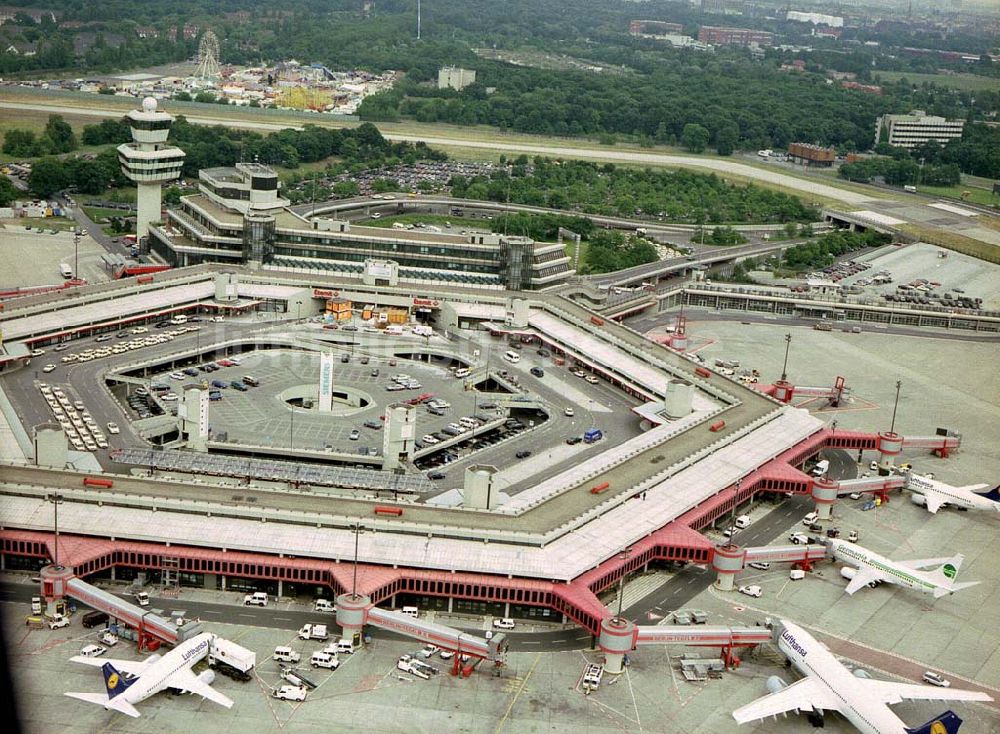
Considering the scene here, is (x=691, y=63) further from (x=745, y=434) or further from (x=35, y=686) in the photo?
(x=35, y=686)

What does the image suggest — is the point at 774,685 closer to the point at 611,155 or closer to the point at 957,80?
the point at 611,155

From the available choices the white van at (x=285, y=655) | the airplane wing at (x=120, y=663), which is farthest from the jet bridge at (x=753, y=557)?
the airplane wing at (x=120, y=663)

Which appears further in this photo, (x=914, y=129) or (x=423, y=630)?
(x=914, y=129)

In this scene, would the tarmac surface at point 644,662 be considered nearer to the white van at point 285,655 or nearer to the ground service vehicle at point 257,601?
the white van at point 285,655

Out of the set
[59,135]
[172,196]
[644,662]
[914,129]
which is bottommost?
[644,662]

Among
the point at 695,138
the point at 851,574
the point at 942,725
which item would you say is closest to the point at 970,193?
the point at 695,138

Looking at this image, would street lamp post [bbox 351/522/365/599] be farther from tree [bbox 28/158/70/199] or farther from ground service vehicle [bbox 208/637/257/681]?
tree [bbox 28/158/70/199]

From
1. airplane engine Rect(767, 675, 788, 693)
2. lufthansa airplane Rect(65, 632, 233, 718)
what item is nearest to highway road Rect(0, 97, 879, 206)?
airplane engine Rect(767, 675, 788, 693)

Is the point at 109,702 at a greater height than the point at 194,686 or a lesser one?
greater
